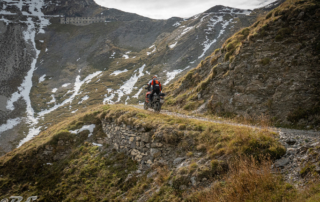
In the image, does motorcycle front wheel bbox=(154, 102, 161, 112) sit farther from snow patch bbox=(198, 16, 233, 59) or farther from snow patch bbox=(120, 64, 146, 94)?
snow patch bbox=(198, 16, 233, 59)

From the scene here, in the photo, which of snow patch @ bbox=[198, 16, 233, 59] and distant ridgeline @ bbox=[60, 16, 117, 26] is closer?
snow patch @ bbox=[198, 16, 233, 59]

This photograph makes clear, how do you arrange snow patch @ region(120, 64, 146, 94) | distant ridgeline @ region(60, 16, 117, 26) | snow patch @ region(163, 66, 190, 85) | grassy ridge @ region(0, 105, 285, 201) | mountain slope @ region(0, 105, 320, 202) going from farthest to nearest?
distant ridgeline @ region(60, 16, 117, 26)
snow patch @ region(120, 64, 146, 94)
snow patch @ region(163, 66, 190, 85)
grassy ridge @ region(0, 105, 285, 201)
mountain slope @ region(0, 105, 320, 202)

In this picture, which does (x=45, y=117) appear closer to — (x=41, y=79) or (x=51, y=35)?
(x=41, y=79)

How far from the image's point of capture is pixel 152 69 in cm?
9656

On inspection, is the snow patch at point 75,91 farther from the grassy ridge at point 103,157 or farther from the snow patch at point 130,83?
the grassy ridge at point 103,157

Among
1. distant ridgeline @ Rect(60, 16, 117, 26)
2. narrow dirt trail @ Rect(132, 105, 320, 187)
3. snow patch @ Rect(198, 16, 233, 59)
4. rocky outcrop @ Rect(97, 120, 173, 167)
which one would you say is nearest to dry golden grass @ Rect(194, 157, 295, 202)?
narrow dirt trail @ Rect(132, 105, 320, 187)

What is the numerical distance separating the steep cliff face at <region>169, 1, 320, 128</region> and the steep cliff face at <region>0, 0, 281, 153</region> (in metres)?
59.0

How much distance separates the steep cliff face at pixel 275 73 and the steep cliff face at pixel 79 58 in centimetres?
5896

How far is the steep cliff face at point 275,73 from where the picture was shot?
9.55 metres

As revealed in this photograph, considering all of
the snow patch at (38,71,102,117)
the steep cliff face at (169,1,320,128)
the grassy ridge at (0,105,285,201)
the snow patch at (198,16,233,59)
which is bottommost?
the snow patch at (38,71,102,117)

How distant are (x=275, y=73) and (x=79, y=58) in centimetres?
13738

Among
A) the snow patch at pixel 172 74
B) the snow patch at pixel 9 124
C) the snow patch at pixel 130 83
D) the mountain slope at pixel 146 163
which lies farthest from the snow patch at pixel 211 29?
the snow patch at pixel 9 124

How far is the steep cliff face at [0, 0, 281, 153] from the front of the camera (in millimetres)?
78250

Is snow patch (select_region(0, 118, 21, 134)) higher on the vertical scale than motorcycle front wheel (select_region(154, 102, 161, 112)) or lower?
lower
